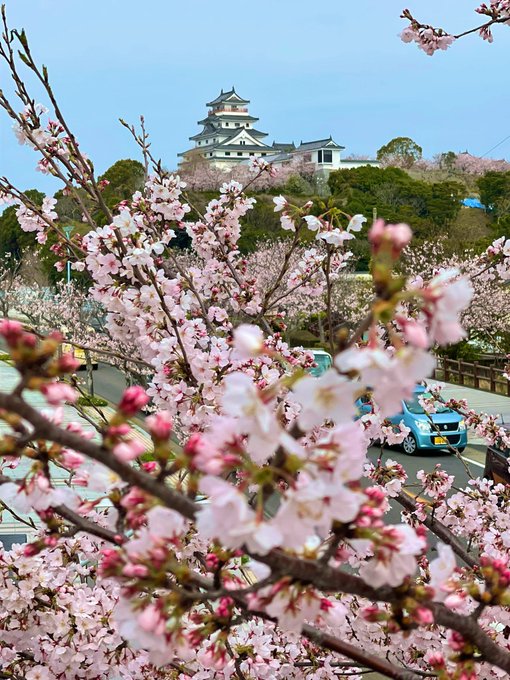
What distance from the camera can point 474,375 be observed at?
65.9 ft

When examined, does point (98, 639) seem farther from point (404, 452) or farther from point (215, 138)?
point (215, 138)

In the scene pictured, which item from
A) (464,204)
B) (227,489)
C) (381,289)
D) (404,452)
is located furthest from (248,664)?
(464,204)

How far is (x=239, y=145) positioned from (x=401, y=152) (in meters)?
18.5

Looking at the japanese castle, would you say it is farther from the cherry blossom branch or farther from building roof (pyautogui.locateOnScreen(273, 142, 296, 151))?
the cherry blossom branch

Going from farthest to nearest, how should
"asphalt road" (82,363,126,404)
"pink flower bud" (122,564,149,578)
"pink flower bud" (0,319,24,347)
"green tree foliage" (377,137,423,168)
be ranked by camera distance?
"green tree foliage" (377,137,423,168)
"asphalt road" (82,363,126,404)
"pink flower bud" (122,564,149,578)
"pink flower bud" (0,319,24,347)

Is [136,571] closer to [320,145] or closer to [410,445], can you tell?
[410,445]

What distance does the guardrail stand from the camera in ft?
A: 62.2

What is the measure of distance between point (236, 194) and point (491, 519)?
257 centimetres

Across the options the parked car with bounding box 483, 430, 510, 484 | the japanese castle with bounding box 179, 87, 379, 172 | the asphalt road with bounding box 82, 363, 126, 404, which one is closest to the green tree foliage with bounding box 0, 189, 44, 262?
the asphalt road with bounding box 82, 363, 126, 404

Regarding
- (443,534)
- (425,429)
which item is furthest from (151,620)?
(425,429)

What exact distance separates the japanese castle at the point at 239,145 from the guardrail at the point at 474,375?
5468 cm

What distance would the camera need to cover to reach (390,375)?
85cm

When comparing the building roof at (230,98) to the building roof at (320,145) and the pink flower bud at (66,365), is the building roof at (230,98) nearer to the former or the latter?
the building roof at (320,145)

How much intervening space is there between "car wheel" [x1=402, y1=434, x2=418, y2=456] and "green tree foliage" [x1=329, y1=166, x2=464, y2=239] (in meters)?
27.2
